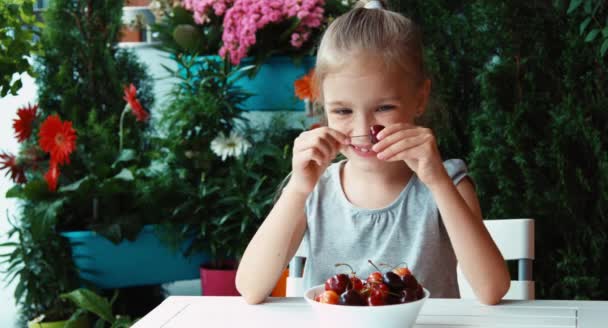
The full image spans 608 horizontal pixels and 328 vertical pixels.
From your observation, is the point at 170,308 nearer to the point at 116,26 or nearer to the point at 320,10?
the point at 320,10

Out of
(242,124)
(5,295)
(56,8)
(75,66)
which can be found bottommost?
(5,295)

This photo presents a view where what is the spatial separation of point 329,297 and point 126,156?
211 centimetres

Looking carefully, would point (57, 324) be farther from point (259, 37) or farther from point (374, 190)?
point (374, 190)

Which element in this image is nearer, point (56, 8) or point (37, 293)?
point (37, 293)

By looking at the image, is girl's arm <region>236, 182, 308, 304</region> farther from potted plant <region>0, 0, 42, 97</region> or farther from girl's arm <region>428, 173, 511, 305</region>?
potted plant <region>0, 0, 42, 97</region>

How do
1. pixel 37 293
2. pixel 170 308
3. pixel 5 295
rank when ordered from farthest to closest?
pixel 5 295
pixel 37 293
pixel 170 308

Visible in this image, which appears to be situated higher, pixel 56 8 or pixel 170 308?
pixel 56 8

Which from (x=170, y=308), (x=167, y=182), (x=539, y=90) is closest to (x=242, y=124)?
(x=167, y=182)

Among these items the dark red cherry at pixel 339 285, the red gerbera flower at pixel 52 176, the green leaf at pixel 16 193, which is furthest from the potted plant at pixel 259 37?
the dark red cherry at pixel 339 285

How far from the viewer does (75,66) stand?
341 cm

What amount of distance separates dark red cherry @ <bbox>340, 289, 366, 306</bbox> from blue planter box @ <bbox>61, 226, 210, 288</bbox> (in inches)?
77.5

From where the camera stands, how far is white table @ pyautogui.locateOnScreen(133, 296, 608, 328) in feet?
4.08

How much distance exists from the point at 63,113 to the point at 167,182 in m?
0.74

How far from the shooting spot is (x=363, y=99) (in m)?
1.48
